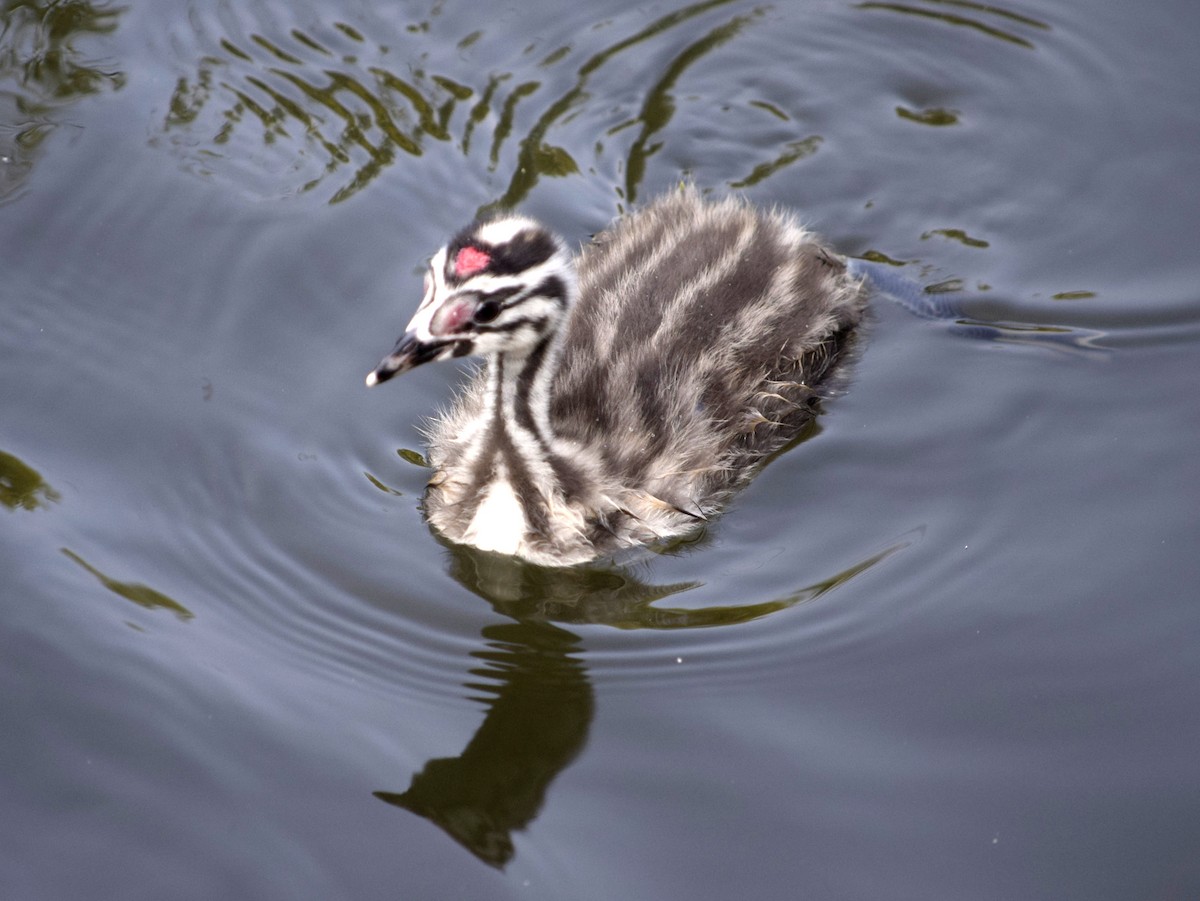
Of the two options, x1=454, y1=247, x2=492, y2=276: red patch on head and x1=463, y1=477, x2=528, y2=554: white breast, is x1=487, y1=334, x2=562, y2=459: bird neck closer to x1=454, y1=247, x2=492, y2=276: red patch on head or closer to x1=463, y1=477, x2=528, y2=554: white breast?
x1=463, y1=477, x2=528, y2=554: white breast

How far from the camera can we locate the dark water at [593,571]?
14.0ft

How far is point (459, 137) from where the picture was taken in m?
6.95

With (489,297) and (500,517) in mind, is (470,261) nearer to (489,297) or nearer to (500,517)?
(489,297)

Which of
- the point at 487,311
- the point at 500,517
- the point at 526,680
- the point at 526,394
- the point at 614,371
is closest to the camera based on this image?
the point at 526,680

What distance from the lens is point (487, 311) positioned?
→ 4.90 meters

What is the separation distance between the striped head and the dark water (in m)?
0.77

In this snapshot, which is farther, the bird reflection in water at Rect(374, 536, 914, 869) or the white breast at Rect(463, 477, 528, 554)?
the white breast at Rect(463, 477, 528, 554)

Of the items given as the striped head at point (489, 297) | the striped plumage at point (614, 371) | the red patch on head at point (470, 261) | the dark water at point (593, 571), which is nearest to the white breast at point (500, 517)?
the striped plumage at point (614, 371)

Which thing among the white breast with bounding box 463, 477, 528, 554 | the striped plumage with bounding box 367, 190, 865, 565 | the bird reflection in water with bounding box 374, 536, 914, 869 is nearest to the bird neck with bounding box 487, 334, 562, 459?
the striped plumage with bounding box 367, 190, 865, 565

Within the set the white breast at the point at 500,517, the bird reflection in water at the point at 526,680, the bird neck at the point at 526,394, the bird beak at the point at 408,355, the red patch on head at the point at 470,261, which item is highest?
the red patch on head at the point at 470,261

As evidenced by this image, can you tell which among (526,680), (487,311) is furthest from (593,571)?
(487,311)

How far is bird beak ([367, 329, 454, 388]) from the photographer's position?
4746 millimetres

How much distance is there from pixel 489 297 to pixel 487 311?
2.3 inches

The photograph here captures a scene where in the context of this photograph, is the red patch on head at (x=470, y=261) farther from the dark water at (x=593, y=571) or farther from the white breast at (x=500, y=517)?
the dark water at (x=593, y=571)
